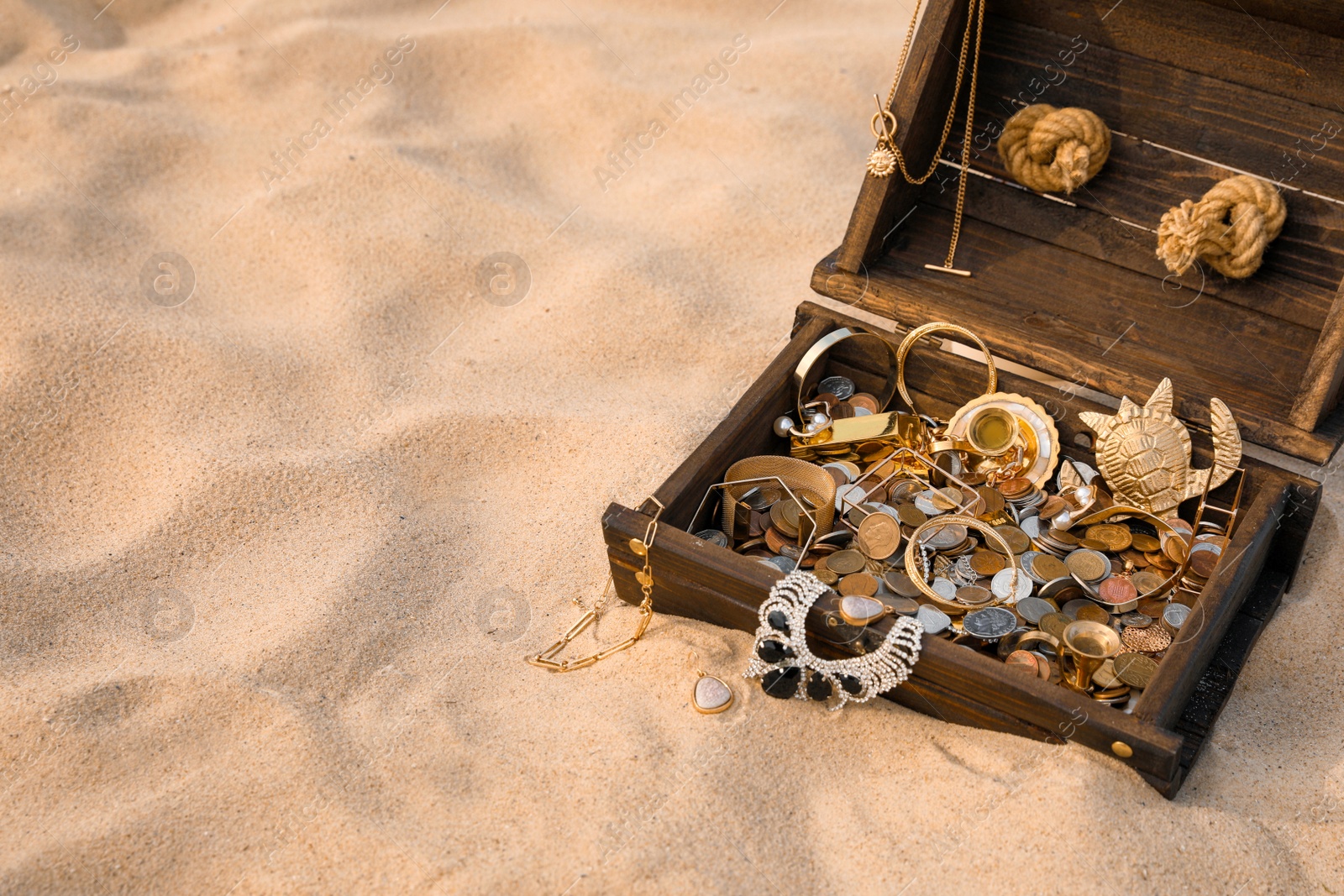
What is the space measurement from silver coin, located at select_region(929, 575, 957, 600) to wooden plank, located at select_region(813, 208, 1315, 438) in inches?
22.1

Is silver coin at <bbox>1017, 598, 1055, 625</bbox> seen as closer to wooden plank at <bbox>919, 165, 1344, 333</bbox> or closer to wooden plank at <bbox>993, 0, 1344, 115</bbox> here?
wooden plank at <bbox>919, 165, 1344, 333</bbox>

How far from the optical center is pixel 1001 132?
2.63 metres

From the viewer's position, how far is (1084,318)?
254 cm

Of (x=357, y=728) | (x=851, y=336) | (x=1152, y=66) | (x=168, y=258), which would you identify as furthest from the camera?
(x=168, y=258)

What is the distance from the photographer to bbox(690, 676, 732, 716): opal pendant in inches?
83.3

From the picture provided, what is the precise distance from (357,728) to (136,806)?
1.32ft

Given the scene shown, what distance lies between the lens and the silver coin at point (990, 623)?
215cm

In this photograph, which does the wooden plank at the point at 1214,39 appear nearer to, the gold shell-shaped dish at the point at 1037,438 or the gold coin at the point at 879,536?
the gold shell-shaped dish at the point at 1037,438

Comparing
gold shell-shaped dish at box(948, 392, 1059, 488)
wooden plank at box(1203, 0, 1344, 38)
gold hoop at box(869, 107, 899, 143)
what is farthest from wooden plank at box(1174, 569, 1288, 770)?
gold hoop at box(869, 107, 899, 143)

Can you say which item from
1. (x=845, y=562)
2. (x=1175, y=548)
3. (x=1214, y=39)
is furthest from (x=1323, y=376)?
(x=845, y=562)

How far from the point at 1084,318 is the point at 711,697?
1.26 m

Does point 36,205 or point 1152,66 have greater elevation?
point 1152,66

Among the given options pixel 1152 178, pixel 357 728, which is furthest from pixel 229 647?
pixel 1152 178

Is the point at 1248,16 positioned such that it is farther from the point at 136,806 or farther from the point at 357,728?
the point at 136,806
